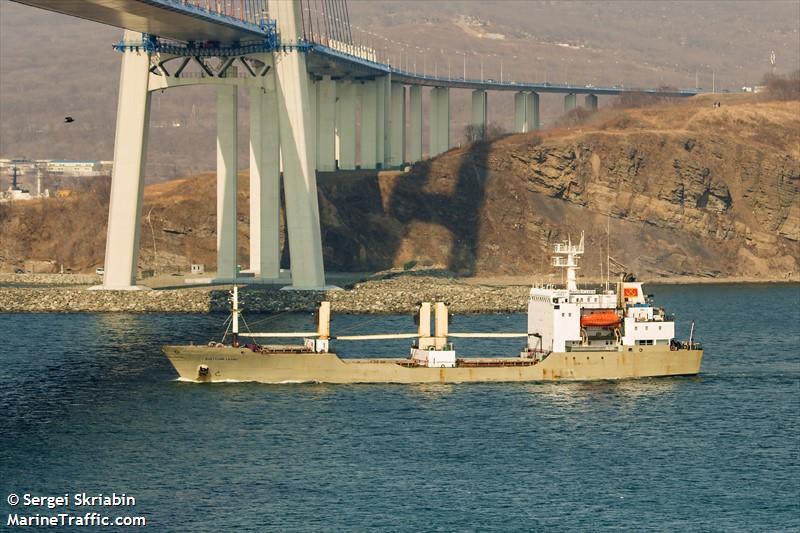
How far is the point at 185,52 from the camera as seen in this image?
109m

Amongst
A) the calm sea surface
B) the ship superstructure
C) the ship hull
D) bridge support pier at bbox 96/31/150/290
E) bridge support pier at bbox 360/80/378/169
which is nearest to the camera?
the calm sea surface

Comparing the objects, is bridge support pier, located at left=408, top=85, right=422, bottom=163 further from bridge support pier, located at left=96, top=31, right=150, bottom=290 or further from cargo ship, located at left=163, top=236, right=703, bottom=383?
cargo ship, located at left=163, top=236, right=703, bottom=383

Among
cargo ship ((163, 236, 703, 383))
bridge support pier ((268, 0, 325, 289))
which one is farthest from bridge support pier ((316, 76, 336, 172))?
cargo ship ((163, 236, 703, 383))

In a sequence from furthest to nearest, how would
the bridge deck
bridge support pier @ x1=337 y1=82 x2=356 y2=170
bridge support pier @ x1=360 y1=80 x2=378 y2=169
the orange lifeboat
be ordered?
bridge support pier @ x1=360 y1=80 x2=378 y2=169 → bridge support pier @ x1=337 y1=82 x2=356 y2=170 → the bridge deck → the orange lifeboat

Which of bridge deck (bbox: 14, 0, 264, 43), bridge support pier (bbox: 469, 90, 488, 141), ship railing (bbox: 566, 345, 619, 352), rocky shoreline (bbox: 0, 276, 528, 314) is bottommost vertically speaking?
ship railing (bbox: 566, 345, 619, 352)

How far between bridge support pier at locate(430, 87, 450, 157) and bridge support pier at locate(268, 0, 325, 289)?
7604 cm

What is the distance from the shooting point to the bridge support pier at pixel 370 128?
158375 millimetres

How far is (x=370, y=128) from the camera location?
158 m

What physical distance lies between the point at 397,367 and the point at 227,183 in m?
46.6

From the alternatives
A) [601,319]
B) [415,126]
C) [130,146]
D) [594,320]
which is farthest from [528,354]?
[415,126]

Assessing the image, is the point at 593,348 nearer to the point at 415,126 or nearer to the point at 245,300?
the point at 245,300

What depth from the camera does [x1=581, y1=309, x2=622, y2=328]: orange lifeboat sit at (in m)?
76.8

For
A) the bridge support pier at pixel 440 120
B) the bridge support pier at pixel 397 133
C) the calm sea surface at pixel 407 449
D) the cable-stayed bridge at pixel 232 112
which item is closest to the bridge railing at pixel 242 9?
the cable-stayed bridge at pixel 232 112

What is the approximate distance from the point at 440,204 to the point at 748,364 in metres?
69.0
